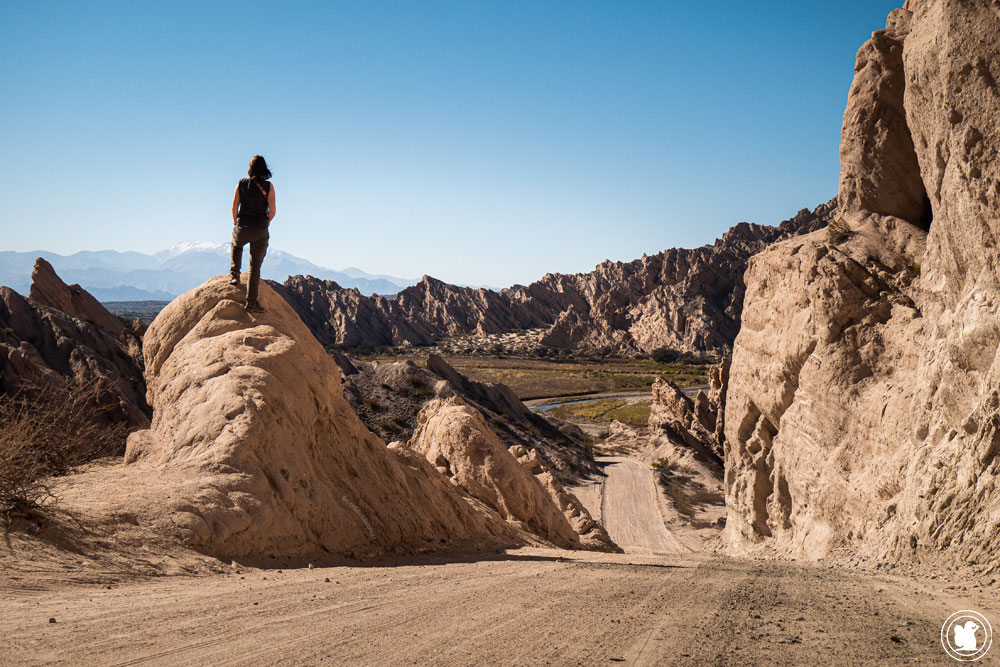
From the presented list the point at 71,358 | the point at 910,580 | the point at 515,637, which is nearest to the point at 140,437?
the point at 515,637

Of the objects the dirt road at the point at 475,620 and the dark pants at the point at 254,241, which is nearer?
the dirt road at the point at 475,620

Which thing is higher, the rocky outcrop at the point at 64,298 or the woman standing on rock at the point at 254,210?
the rocky outcrop at the point at 64,298

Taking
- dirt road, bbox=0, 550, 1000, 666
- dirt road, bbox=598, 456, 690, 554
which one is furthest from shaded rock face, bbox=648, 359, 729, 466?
dirt road, bbox=0, 550, 1000, 666

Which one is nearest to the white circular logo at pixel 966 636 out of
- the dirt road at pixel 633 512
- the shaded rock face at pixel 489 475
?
the shaded rock face at pixel 489 475

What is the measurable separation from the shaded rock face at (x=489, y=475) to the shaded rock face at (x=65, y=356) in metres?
15.8

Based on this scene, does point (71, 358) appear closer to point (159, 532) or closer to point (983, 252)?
point (159, 532)

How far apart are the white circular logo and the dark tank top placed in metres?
10.2

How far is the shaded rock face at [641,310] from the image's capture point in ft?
486

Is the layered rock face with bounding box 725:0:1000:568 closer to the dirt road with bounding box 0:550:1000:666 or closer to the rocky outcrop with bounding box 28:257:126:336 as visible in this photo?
the dirt road with bounding box 0:550:1000:666

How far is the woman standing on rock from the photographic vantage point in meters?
10.4

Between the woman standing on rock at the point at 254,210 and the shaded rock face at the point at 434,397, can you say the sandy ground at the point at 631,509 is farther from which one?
the woman standing on rock at the point at 254,210

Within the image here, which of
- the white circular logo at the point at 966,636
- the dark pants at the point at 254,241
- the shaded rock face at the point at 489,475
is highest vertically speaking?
the dark pants at the point at 254,241

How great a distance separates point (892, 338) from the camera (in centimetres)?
1240

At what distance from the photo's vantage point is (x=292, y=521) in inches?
347
